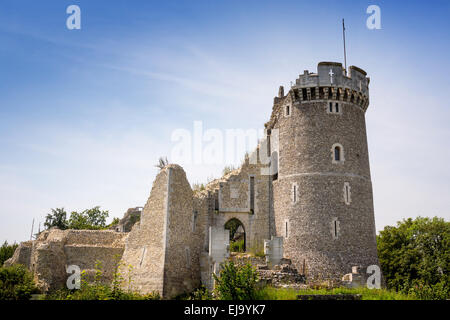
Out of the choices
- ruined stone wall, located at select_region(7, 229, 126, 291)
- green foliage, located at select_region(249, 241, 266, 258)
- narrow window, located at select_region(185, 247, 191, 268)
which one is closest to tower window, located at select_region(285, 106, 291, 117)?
green foliage, located at select_region(249, 241, 266, 258)

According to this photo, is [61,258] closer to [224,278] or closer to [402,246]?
[224,278]

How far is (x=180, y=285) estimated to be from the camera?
24703 millimetres

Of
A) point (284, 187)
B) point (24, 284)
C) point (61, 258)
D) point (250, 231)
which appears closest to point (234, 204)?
point (250, 231)

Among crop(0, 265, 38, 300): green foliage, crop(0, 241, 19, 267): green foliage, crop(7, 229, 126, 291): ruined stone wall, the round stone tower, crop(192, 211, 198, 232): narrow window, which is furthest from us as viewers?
crop(0, 241, 19, 267): green foliage

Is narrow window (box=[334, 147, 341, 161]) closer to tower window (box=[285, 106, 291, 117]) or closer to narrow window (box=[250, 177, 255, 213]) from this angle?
tower window (box=[285, 106, 291, 117])

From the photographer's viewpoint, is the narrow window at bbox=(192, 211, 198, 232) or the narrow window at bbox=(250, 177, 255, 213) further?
the narrow window at bbox=(250, 177, 255, 213)

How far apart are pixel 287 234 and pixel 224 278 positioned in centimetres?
1058

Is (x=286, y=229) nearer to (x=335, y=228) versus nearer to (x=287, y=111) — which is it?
(x=335, y=228)

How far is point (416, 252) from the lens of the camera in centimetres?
3456

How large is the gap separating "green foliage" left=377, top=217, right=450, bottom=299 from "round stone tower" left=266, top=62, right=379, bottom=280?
8.95 m

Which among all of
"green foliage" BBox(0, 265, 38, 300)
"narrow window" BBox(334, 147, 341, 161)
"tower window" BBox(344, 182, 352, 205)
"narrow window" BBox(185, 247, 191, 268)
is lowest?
"green foliage" BBox(0, 265, 38, 300)

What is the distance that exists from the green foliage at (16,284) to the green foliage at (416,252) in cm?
2466

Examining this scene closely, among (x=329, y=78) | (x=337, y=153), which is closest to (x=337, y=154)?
(x=337, y=153)

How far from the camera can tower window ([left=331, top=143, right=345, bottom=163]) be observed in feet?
88.9
